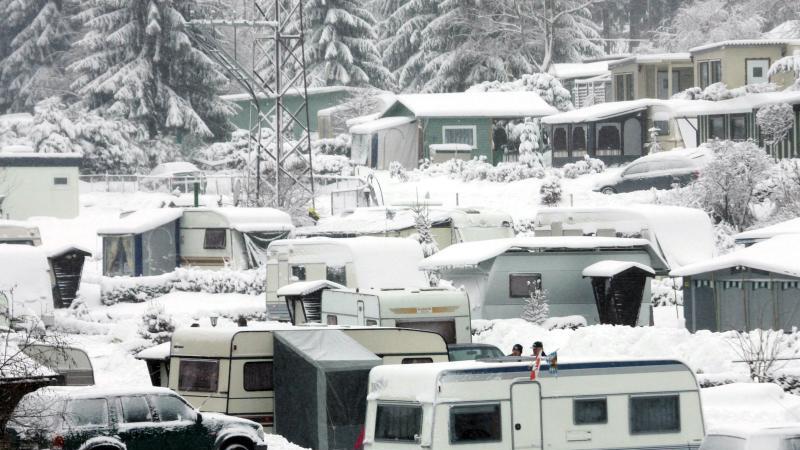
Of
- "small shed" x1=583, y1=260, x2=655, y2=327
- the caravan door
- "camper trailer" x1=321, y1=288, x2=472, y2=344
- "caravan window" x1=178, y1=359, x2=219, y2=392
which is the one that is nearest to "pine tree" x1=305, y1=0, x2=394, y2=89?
"small shed" x1=583, y1=260, x2=655, y2=327

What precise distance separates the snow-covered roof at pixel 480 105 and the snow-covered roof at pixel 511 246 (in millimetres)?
28621

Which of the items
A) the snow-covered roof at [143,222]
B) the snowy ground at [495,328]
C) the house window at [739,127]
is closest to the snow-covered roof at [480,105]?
the snowy ground at [495,328]

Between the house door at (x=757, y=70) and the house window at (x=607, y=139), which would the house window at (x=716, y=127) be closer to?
the house door at (x=757, y=70)

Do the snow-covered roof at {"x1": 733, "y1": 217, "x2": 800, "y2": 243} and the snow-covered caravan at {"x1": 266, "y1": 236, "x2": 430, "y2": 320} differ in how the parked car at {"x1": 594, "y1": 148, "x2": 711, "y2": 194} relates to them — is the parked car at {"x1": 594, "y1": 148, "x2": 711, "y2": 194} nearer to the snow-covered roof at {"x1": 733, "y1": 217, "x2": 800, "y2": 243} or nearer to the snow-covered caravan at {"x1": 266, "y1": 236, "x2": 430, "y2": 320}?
the snow-covered roof at {"x1": 733, "y1": 217, "x2": 800, "y2": 243}

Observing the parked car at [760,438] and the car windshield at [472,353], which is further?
the car windshield at [472,353]

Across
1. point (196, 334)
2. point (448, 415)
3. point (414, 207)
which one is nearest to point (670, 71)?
point (414, 207)

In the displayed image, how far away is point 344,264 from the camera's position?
3319 cm

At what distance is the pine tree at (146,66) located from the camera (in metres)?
66.2

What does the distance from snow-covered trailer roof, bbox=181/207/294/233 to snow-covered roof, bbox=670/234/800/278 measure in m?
14.9

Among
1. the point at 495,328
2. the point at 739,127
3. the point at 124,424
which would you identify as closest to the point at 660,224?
the point at 495,328

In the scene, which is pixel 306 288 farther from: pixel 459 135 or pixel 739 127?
pixel 459 135

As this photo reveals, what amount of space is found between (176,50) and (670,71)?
22091 mm

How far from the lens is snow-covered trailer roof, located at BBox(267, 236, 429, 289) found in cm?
3231

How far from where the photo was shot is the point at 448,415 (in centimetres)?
1562
